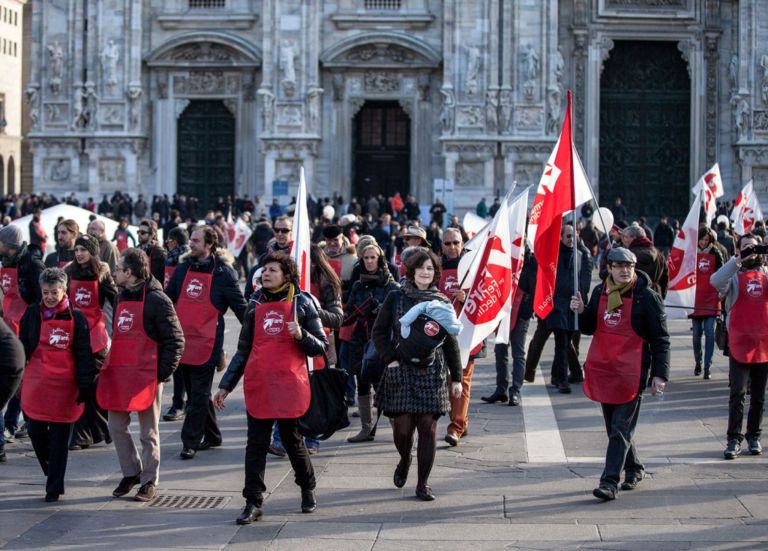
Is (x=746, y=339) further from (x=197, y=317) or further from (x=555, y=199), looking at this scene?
(x=197, y=317)

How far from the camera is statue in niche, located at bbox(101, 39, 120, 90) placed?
3919cm

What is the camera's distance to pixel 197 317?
1252cm

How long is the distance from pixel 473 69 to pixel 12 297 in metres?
26.7

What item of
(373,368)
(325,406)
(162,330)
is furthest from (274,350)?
(373,368)

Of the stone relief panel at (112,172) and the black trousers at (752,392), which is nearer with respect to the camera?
the black trousers at (752,392)

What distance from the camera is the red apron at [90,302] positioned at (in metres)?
12.2

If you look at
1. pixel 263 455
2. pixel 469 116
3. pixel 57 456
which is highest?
pixel 469 116

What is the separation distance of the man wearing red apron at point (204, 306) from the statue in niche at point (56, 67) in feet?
93.0

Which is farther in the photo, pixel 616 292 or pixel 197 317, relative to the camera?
pixel 197 317

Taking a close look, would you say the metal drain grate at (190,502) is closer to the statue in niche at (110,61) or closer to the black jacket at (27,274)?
the black jacket at (27,274)

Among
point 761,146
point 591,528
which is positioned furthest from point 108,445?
point 761,146

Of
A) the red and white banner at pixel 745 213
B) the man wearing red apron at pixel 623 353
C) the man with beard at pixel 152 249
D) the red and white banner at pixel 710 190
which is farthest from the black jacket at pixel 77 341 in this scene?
the red and white banner at pixel 745 213

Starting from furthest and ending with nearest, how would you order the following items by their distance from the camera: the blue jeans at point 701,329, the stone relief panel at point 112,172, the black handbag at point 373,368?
the stone relief panel at point 112,172, the blue jeans at point 701,329, the black handbag at point 373,368

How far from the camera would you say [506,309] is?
1288 centimetres
